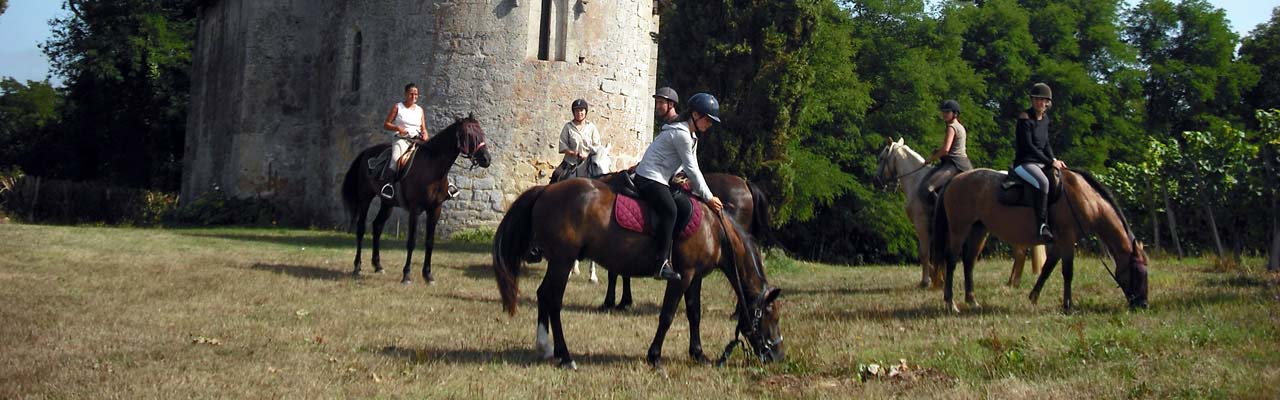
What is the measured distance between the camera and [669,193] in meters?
7.36

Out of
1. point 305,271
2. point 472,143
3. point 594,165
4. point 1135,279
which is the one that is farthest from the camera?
point 305,271

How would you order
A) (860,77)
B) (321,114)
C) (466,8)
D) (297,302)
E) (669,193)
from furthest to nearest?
(860,77), (321,114), (466,8), (297,302), (669,193)

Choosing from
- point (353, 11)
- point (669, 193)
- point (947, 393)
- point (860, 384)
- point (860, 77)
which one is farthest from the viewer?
point (860, 77)

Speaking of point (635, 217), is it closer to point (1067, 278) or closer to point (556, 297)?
point (556, 297)

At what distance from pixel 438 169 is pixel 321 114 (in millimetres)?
15634

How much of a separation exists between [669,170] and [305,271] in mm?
7528

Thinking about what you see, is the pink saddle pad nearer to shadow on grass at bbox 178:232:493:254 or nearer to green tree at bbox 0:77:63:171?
shadow on grass at bbox 178:232:493:254

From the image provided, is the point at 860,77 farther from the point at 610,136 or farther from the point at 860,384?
the point at 860,384

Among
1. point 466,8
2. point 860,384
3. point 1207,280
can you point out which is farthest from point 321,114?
point 860,384

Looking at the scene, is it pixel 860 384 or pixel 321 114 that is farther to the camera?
pixel 321 114

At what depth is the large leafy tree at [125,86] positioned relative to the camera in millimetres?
38625

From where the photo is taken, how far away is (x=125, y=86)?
39.7 meters

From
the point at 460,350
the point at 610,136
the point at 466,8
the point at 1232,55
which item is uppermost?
the point at 1232,55

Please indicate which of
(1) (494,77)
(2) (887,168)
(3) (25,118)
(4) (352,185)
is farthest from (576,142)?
(3) (25,118)
